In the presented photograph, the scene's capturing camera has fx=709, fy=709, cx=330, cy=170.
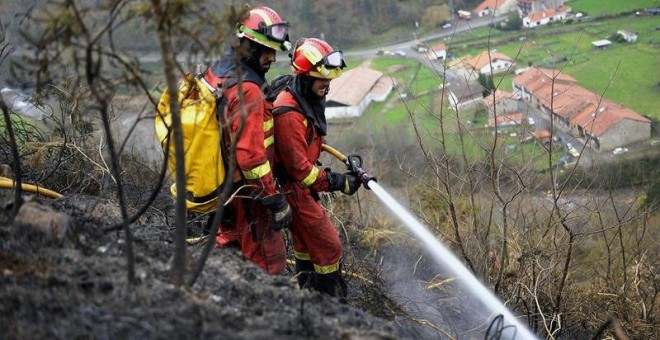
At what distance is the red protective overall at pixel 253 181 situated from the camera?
4.15 m

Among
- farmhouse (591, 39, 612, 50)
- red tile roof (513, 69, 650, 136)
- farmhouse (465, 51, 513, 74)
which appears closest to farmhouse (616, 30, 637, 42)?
farmhouse (591, 39, 612, 50)

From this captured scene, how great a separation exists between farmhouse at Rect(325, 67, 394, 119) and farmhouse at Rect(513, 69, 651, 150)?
30.4ft

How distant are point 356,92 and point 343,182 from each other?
59.6 ft

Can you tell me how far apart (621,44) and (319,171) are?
62.3 ft

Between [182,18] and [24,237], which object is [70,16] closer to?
[182,18]

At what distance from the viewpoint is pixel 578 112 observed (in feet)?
28.0

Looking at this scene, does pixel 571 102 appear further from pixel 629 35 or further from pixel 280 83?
pixel 629 35

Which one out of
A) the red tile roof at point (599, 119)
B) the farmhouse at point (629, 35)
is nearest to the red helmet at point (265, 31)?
the red tile roof at point (599, 119)

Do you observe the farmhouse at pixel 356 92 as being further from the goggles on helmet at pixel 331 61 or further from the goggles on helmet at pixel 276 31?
the goggles on helmet at pixel 276 31

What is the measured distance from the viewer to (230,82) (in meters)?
4.24

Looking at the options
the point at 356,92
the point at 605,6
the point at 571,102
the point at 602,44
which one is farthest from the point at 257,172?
the point at 605,6

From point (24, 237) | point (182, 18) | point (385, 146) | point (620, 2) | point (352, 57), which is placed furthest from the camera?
point (352, 57)

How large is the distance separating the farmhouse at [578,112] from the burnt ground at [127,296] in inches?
118

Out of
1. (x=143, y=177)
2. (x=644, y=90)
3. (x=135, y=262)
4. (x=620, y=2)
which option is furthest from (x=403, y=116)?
(x=135, y=262)
